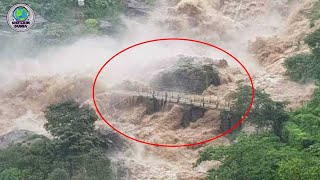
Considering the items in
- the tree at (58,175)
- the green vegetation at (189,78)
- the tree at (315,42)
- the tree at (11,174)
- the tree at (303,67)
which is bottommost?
the tree at (11,174)

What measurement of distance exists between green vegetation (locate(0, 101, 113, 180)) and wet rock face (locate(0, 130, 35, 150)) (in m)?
0.46

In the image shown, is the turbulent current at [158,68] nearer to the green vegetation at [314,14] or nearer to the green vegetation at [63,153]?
the green vegetation at [314,14]

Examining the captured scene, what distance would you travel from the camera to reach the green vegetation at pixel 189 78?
91.0 ft

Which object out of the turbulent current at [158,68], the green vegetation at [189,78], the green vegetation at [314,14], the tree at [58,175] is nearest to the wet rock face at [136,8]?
the turbulent current at [158,68]

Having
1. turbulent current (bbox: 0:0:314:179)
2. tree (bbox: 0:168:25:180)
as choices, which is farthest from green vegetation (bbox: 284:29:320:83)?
tree (bbox: 0:168:25:180)

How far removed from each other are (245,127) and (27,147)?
876cm

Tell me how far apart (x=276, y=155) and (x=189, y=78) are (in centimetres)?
986

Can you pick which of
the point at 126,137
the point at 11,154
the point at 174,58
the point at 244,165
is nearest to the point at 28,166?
the point at 11,154

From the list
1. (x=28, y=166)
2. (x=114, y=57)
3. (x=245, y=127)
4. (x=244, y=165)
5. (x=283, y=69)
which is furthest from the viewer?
(x=114, y=57)

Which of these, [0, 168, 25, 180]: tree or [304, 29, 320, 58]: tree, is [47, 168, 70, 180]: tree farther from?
[304, 29, 320, 58]: tree

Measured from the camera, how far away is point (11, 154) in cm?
2058

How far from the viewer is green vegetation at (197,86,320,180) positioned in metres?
17.0

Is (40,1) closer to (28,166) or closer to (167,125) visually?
(167,125)

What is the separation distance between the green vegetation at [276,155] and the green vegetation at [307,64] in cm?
493
